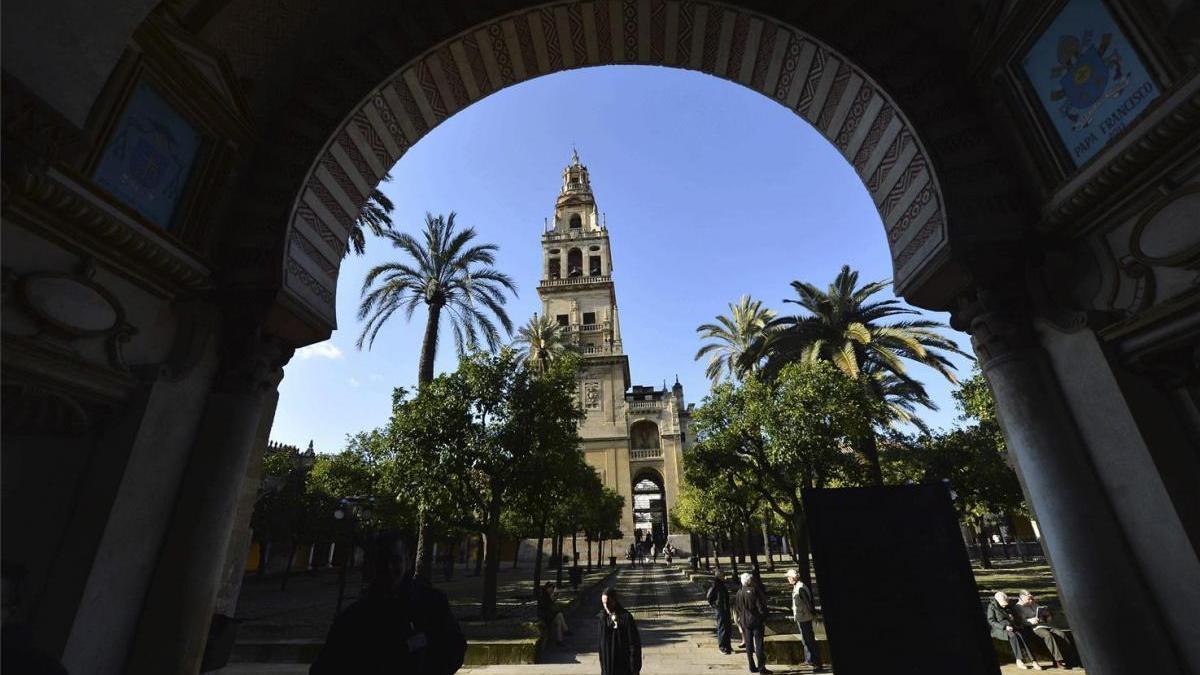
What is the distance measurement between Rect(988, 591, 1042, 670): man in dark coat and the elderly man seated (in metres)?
0.12

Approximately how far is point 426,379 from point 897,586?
622 inches

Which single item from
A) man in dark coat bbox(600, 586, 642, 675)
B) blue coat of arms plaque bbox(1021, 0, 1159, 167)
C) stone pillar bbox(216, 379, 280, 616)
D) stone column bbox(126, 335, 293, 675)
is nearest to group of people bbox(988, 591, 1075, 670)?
man in dark coat bbox(600, 586, 642, 675)

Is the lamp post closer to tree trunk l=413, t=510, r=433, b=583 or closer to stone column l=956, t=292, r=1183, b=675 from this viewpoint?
tree trunk l=413, t=510, r=433, b=583

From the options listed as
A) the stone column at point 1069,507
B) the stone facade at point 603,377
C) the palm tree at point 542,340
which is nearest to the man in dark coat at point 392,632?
the stone column at point 1069,507

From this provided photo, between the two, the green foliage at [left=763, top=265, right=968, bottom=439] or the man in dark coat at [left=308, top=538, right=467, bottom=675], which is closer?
the man in dark coat at [left=308, top=538, right=467, bottom=675]

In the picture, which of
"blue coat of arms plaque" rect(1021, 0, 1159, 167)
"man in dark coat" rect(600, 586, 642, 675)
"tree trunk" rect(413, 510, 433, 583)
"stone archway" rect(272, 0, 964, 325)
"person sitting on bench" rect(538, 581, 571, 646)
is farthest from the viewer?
"tree trunk" rect(413, 510, 433, 583)

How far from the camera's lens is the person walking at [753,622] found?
8.26m

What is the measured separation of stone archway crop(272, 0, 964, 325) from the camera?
18.9 feet

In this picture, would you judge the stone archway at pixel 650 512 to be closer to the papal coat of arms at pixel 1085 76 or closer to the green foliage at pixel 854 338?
the green foliage at pixel 854 338

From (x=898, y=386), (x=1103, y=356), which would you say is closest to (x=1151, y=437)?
(x=1103, y=356)

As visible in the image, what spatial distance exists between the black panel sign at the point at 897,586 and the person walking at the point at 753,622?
6.35 metres

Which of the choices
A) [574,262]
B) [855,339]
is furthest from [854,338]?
[574,262]

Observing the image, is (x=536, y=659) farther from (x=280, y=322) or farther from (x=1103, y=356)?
(x=1103, y=356)

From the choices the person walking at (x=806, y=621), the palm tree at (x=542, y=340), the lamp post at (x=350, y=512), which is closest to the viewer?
the person walking at (x=806, y=621)
